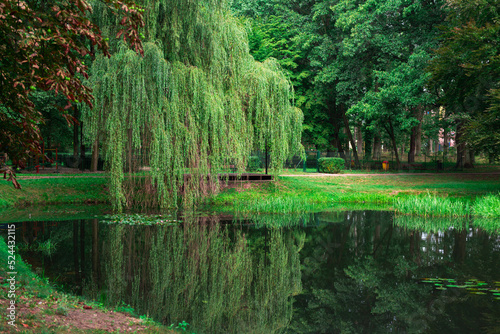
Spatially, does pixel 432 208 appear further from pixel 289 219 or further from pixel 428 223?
pixel 289 219

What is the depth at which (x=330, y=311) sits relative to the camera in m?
7.11

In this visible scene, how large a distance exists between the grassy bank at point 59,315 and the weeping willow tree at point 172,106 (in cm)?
990

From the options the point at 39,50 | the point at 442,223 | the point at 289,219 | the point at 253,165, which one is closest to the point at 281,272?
the point at 39,50

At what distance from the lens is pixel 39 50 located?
17.9 feet

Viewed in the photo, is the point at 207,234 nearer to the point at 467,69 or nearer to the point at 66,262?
the point at 66,262

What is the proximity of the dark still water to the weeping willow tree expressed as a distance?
2.84m

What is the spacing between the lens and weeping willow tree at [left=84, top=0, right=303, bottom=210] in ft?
51.4

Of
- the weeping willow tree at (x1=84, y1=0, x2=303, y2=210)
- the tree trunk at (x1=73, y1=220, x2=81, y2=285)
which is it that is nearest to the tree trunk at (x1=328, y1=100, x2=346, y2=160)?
the weeping willow tree at (x1=84, y1=0, x2=303, y2=210)

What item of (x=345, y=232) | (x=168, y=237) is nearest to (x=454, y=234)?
(x=345, y=232)

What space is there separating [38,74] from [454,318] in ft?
22.8

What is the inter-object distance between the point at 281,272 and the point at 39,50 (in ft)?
21.0

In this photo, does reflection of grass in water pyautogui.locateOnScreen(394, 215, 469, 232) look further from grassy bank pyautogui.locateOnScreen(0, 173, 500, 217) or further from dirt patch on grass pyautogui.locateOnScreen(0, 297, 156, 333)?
dirt patch on grass pyautogui.locateOnScreen(0, 297, 156, 333)

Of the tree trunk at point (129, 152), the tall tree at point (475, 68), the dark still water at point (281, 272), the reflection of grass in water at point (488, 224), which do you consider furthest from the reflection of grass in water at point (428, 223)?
the tree trunk at point (129, 152)

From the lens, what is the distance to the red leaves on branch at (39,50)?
4.94 m
